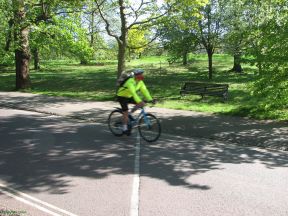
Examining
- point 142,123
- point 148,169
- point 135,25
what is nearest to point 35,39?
point 135,25

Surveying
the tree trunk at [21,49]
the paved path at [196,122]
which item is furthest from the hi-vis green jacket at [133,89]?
the tree trunk at [21,49]

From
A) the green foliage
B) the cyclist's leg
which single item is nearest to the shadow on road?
the cyclist's leg

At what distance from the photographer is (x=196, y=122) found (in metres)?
12.5

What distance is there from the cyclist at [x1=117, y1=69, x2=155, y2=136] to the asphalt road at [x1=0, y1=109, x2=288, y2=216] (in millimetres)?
794

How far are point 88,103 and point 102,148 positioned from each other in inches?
306

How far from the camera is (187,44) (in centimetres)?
2708

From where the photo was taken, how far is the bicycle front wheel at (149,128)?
9742 mm

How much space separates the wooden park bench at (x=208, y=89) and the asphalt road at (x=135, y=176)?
7.62 m

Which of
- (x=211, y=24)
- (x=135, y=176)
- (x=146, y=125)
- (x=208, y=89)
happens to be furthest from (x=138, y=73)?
(x=211, y=24)

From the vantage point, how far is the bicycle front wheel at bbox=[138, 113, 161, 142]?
32.0 feet

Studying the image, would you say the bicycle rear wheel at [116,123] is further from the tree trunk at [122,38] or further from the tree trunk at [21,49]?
the tree trunk at [21,49]

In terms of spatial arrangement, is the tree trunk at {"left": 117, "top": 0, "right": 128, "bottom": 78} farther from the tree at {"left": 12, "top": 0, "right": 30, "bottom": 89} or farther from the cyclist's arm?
the cyclist's arm

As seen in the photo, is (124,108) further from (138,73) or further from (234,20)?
(234,20)

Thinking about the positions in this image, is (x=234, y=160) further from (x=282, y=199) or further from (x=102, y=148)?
(x=102, y=148)
